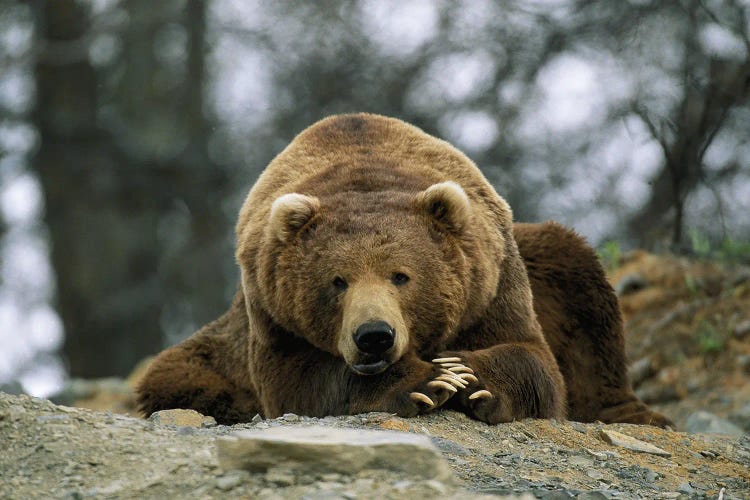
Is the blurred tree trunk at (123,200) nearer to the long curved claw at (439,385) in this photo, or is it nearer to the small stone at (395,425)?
the long curved claw at (439,385)

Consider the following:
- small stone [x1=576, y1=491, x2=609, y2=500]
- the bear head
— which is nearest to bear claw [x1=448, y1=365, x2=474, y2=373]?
the bear head

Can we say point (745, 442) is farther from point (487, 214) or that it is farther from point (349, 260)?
point (349, 260)

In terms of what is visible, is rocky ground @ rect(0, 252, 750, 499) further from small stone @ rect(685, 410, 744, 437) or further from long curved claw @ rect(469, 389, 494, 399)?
long curved claw @ rect(469, 389, 494, 399)

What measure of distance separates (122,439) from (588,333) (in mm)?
3979

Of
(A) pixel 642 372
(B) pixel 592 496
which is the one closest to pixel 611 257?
(A) pixel 642 372

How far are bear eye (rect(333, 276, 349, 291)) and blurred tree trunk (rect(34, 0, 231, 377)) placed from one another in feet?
34.5

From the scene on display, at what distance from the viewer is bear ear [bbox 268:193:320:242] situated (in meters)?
5.55

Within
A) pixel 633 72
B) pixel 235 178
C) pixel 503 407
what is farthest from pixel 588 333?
pixel 235 178

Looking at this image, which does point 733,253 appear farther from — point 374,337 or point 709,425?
point 374,337

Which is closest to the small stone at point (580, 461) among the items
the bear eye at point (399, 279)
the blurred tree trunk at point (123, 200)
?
the bear eye at point (399, 279)

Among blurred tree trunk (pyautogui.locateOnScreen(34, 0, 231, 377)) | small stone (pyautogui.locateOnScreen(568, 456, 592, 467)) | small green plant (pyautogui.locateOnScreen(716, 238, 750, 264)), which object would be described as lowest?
small stone (pyautogui.locateOnScreen(568, 456, 592, 467))

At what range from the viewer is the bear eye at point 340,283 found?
538cm

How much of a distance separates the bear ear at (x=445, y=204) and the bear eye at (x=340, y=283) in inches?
23.0

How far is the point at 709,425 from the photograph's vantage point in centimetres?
744
